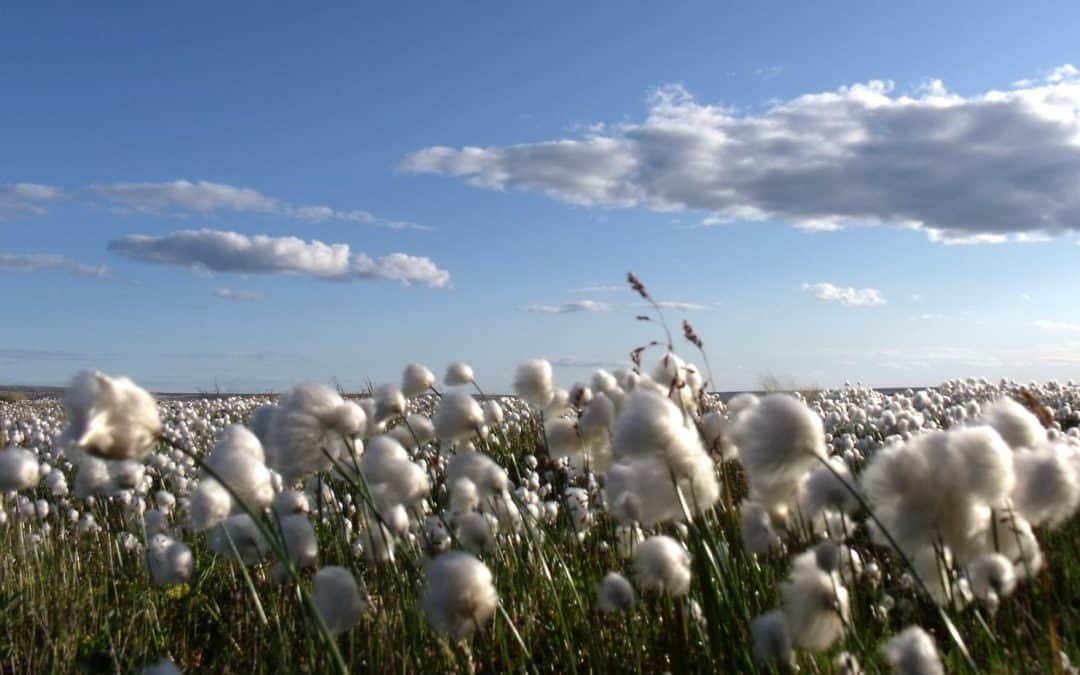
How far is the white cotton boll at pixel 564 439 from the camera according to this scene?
3.92m

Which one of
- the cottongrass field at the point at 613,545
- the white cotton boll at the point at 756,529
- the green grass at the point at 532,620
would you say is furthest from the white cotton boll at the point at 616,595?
the white cotton boll at the point at 756,529

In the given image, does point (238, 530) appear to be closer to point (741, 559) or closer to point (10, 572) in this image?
point (741, 559)

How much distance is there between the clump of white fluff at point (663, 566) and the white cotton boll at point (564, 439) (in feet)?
3.23

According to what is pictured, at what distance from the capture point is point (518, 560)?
405 cm

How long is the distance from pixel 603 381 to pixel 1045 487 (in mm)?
2051

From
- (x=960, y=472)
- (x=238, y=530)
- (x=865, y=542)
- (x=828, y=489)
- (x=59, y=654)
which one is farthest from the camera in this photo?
(x=865, y=542)

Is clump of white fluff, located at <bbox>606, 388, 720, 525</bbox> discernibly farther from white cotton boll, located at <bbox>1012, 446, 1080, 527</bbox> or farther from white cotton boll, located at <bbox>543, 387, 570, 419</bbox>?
white cotton boll, located at <bbox>543, 387, 570, 419</bbox>

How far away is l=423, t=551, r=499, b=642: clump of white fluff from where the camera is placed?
7.98ft

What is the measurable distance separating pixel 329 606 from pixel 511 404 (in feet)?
39.4

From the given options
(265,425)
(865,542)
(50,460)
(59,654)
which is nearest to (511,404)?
(50,460)

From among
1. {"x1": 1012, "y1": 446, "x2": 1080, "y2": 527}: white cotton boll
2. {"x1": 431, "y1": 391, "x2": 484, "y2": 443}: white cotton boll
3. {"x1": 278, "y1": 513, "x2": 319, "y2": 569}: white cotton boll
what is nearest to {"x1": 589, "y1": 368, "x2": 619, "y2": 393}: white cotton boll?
{"x1": 431, "y1": 391, "x2": 484, "y2": 443}: white cotton boll

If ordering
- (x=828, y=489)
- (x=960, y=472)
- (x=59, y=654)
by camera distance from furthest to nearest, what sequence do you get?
(x=59, y=654)
(x=828, y=489)
(x=960, y=472)

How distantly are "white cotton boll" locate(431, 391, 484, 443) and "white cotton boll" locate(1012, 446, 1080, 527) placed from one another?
2.14 m

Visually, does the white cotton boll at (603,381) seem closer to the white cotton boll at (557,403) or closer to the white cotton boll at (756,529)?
the white cotton boll at (557,403)
